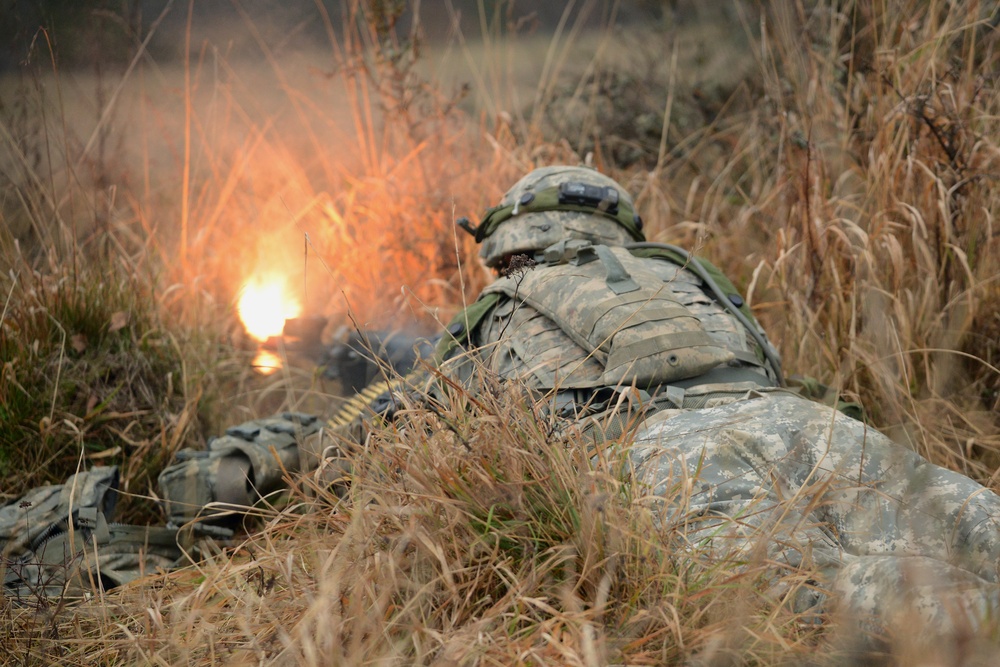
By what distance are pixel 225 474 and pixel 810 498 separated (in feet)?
5.97

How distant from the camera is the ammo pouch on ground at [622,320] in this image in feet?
7.82

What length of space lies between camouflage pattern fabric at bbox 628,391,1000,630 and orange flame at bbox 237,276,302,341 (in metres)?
2.56

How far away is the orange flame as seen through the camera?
14.3ft

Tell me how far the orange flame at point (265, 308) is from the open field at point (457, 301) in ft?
0.35

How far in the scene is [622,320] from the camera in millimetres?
2455

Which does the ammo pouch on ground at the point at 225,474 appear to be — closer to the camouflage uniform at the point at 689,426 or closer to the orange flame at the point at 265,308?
the camouflage uniform at the point at 689,426

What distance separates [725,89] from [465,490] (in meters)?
5.59

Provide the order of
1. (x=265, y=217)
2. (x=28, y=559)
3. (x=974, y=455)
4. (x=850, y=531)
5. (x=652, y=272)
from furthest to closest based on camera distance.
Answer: (x=265, y=217), (x=974, y=455), (x=652, y=272), (x=28, y=559), (x=850, y=531)

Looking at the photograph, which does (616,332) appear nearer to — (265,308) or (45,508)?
(45,508)

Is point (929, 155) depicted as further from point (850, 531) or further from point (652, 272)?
point (850, 531)

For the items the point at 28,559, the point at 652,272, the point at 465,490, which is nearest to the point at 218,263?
the point at 28,559

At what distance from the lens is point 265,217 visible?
17.0 ft

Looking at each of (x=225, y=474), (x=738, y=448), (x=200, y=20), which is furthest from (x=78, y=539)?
(x=200, y=20)

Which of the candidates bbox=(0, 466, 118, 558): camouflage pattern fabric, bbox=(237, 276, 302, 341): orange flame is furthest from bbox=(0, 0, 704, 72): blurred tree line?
bbox=(0, 466, 118, 558): camouflage pattern fabric
